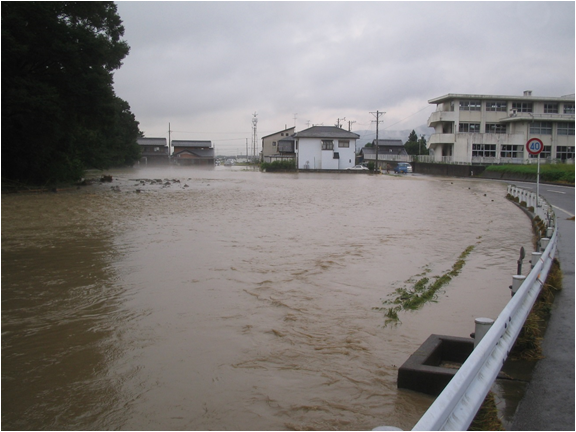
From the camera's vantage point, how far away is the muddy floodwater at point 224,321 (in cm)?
399

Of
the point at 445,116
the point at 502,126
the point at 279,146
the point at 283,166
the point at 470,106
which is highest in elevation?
the point at 470,106

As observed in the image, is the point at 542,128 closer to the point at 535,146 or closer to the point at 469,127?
the point at 469,127

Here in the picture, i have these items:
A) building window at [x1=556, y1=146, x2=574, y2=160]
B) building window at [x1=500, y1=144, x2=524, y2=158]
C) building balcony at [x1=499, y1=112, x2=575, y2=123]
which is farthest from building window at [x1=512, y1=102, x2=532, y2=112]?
building window at [x1=556, y1=146, x2=574, y2=160]

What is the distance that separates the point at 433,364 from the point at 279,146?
251ft

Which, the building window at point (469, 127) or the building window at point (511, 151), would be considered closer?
the building window at point (511, 151)

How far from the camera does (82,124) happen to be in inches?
1070

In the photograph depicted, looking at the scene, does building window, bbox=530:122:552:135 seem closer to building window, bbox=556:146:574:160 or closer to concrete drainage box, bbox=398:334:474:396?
building window, bbox=556:146:574:160

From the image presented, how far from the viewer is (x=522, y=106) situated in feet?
187

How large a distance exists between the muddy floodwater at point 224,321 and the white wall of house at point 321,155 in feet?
168

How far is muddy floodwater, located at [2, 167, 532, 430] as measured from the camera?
399 cm

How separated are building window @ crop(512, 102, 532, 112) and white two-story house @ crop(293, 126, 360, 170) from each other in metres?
19.7

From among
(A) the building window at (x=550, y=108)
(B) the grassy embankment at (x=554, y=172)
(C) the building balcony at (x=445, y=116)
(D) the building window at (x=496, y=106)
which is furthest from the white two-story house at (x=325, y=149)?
(B) the grassy embankment at (x=554, y=172)

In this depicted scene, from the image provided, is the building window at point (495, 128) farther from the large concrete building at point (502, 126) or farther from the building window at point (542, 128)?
the building window at point (542, 128)

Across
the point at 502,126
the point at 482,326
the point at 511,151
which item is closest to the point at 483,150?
the point at 511,151
